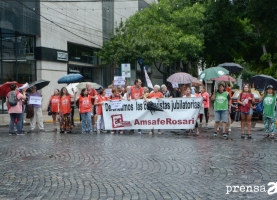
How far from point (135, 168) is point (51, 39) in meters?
21.9

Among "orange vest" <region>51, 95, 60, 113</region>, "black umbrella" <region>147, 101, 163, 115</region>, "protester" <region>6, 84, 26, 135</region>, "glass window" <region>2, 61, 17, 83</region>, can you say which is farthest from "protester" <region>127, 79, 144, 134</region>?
"glass window" <region>2, 61, 17, 83</region>

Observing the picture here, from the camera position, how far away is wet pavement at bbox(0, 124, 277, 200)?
6.89m

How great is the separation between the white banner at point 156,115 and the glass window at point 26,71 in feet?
43.4

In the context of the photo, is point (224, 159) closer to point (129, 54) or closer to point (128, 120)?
point (128, 120)

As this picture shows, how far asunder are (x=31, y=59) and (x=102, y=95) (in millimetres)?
12636

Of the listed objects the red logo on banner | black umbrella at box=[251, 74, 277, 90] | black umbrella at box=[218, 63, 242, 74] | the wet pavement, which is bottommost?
the wet pavement

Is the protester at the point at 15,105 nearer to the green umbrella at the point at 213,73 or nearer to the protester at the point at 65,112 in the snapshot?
the protester at the point at 65,112

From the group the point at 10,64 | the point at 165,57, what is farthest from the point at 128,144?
the point at 165,57

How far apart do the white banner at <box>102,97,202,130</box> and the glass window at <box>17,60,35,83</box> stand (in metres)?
13.2

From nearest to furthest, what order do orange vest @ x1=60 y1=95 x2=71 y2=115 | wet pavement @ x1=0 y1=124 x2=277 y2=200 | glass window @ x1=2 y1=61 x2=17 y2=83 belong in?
wet pavement @ x1=0 y1=124 x2=277 y2=200
orange vest @ x1=60 y1=95 x2=71 y2=115
glass window @ x1=2 y1=61 x2=17 y2=83

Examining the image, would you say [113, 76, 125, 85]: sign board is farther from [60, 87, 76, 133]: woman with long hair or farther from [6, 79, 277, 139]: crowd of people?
[60, 87, 76, 133]: woman with long hair

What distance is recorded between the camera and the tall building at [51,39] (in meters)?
26.8

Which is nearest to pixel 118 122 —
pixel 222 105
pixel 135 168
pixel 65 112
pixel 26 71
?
pixel 65 112

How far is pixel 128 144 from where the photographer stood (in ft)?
40.9
